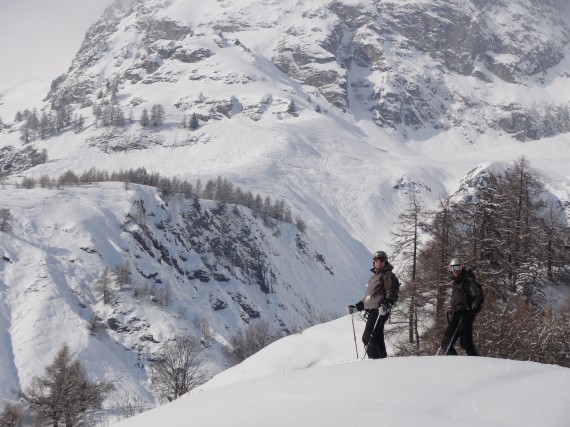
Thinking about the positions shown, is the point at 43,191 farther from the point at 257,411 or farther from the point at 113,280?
the point at 257,411

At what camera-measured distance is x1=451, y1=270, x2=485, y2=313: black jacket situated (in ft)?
37.1

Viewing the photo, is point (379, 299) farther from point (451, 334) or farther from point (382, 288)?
point (451, 334)

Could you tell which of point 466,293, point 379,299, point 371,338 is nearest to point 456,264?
point 466,293

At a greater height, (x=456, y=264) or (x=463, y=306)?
(x=456, y=264)

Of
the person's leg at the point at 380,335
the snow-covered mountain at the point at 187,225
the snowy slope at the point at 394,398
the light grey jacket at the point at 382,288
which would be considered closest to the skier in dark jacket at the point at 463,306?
the light grey jacket at the point at 382,288

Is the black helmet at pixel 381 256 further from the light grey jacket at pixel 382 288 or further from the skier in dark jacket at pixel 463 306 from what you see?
the skier in dark jacket at pixel 463 306

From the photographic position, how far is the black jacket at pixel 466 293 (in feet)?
37.1

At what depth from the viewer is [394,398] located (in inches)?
235

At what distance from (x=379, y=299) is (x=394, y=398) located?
5264 mm

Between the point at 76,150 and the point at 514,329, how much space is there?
162001 mm

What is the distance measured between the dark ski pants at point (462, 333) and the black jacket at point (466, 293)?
0.20 meters

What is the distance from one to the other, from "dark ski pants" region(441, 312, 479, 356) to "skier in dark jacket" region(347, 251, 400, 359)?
5.00 feet

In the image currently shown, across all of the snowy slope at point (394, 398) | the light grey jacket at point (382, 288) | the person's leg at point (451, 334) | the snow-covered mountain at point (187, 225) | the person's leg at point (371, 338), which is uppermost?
the snowy slope at point (394, 398)

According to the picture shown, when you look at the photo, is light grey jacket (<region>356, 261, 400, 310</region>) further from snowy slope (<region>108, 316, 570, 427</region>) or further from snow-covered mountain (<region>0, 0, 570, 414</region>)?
snow-covered mountain (<region>0, 0, 570, 414</region>)
